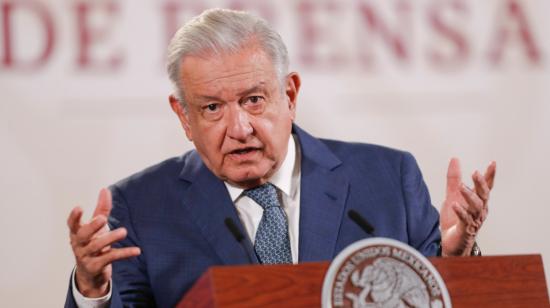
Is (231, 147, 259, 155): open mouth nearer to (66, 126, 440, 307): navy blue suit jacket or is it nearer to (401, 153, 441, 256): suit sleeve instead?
(66, 126, 440, 307): navy blue suit jacket

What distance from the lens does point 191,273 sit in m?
2.28

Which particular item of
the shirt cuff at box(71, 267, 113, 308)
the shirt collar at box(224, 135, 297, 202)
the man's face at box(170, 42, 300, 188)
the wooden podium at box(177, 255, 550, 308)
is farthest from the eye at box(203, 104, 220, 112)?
the wooden podium at box(177, 255, 550, 308)

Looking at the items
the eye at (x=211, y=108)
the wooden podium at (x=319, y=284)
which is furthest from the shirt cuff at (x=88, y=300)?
the eye at (x=211, y=108)

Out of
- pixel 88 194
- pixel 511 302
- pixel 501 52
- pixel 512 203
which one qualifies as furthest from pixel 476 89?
pixel 511 302

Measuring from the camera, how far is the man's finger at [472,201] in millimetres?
1996

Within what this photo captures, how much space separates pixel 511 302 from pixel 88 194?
1.62 metres

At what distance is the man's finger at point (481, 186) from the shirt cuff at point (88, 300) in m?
0.83

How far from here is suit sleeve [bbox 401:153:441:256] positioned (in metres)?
2.42

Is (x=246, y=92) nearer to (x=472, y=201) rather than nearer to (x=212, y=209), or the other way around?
(x=212, y=209)

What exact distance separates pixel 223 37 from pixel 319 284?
84cm

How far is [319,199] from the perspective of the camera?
240cm

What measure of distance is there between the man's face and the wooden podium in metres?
0.60

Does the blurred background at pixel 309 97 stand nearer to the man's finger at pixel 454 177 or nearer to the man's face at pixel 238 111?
the man's face at pixel 238 111

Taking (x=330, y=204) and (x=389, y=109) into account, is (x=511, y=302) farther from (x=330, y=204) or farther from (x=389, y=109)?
(x=389, y=109)
